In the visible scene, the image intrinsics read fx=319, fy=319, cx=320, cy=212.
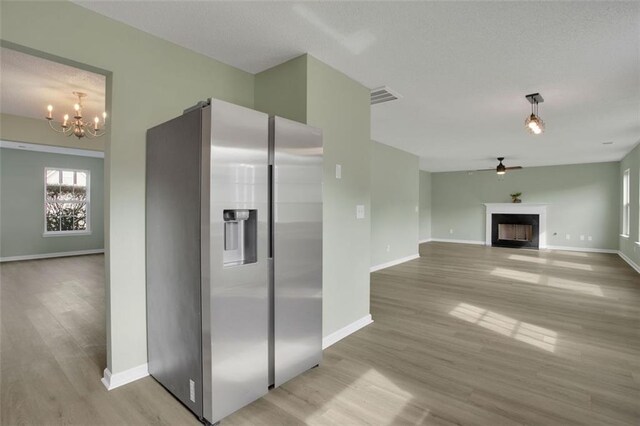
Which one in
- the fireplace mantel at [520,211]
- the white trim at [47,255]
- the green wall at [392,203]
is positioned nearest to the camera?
the green wall at [392,203]

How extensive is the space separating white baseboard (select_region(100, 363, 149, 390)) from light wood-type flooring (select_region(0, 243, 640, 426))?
0.04 meters

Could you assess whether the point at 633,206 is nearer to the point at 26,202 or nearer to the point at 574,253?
the point at 574,253

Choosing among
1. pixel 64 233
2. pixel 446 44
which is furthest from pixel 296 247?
pixel 64 233

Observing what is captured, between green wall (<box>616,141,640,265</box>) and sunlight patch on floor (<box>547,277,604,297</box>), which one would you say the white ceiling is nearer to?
sunlight patch on floor (<box>547,277,604,297</box>)

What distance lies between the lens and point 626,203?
744 centimetres

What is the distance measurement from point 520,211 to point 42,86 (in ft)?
37.2

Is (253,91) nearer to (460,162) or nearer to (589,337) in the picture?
(589,337)

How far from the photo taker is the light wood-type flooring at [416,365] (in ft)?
6.41

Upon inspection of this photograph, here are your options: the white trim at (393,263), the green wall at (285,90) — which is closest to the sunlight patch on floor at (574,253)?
the white trim at (393,263)

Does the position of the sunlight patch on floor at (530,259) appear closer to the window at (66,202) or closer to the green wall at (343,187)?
the green wall at (343,187)

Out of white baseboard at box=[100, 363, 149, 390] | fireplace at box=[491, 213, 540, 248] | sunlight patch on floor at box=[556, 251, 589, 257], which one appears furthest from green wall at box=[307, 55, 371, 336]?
fireplace at box=[491, 213, 540, 248]

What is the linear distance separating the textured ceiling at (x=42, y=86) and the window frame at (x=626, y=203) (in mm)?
10039

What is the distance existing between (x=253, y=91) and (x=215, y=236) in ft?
6.24

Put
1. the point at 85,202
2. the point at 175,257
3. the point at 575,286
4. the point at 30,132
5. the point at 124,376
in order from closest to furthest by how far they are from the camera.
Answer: the point at 175,257, the point at 124,376, the point at 30,132, the point at 575,286, the point at 85,202
